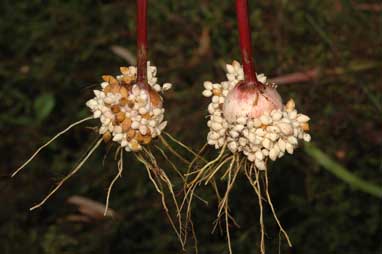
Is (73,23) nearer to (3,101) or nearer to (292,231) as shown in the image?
(3,101)

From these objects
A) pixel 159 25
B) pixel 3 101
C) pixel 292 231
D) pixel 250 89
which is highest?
pixel 159 25

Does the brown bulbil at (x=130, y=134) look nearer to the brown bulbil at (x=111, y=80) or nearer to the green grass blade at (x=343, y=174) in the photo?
the brown bulbil at (x=111, y=80)

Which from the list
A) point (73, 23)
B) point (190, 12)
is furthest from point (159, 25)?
point (73, 23)

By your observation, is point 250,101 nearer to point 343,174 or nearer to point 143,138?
point 143,138

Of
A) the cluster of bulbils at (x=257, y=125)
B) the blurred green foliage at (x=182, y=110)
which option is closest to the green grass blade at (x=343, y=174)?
the blurred green foliage at (x=182, y=110)

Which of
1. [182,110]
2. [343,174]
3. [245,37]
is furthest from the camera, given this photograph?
[182,110]

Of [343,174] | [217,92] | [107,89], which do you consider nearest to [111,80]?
[107,89]

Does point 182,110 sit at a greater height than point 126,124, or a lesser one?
greater
